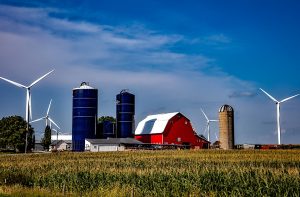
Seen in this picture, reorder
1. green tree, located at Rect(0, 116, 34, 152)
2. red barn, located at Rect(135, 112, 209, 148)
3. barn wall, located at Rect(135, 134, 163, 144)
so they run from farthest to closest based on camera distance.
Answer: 1. barn wall, located at Rect(135, 134, 163, 144)
2. red barn, located at Rect(135, 112, 209, 148)
3. green tree, located at Rect(0, 116, 34, 152)

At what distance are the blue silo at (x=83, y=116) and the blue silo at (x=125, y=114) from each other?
26.4ft

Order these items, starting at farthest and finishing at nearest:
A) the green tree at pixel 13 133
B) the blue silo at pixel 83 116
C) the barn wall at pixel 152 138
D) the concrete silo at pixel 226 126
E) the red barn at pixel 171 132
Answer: the barn wall at pixel 152 138 → the red barn at pixel 171 132 → the blue silo at pixel 83 116 → the green tree at pixel 13 133 → the concrete silo at pixel 226 126

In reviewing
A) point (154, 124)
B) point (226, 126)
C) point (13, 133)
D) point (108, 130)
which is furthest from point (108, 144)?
point (226, 126)

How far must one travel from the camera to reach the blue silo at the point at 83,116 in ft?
377

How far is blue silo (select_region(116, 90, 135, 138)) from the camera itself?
122m

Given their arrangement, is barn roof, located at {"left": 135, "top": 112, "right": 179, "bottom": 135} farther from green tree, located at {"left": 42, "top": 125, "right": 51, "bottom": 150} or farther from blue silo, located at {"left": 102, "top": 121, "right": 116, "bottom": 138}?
green tree, located at {"left": 42, "top": 125, "right": 51, "bottom": 150}

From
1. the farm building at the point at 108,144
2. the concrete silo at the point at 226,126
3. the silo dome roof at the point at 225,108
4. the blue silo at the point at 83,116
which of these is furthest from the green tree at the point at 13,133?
the silo dome roof at the point at 225,108

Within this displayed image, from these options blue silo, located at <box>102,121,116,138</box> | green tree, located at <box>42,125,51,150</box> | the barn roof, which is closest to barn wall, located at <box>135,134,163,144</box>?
the barn roof

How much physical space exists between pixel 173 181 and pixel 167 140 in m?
90.6

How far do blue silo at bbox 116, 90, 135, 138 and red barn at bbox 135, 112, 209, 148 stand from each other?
6.46 m

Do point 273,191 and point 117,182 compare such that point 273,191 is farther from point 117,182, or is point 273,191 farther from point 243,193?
point 117,182

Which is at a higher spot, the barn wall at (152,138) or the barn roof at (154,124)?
the barn roof at (154,124)

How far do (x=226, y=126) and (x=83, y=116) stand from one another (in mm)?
35356

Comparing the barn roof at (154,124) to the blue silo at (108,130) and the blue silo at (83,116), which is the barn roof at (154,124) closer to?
the blue silo at (108,130)
